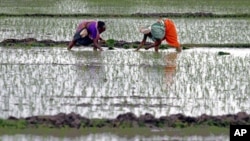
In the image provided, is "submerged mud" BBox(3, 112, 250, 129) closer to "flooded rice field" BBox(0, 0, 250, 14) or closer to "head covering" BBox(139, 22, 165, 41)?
"head covering" BBox(139, 22, 165, 41)

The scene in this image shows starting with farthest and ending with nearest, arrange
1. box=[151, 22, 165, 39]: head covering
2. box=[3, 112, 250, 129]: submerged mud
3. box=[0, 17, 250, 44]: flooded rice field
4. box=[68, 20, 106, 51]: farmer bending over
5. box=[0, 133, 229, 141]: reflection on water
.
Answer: box=[0, 17, 250, 44]: flooded rice field, box=[151, 22, 165, 39]: head covering, box=[68, 20, 106, 51]: farmer bending over, box=[3, 112, 250, 129]: submerged mud, box=[0, 133, 229, 141]: reflection on water

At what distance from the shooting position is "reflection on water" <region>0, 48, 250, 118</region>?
7.90m

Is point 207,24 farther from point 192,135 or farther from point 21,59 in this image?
point 192,135

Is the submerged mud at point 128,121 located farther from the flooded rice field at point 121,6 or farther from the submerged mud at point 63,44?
the flooded rice field at point 121,6

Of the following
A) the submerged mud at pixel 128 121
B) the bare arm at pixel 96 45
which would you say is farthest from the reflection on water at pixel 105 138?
the bare arm at pixel 96 45

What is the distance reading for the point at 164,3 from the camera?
2103cm

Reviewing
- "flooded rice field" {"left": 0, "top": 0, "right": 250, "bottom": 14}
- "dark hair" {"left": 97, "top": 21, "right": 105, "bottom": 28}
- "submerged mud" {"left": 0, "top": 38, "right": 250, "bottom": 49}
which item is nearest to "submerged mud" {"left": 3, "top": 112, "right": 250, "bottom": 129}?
"dark hair" {"left": 97, "top": 21, "right": 105, "bottom": 28}

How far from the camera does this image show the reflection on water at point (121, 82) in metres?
7.90

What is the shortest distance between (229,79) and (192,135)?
3.12 meters

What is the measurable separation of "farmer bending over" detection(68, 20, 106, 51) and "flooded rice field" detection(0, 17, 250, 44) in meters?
1.33

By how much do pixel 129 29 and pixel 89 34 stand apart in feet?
9.58

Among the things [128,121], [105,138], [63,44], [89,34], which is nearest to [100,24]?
[89,34]

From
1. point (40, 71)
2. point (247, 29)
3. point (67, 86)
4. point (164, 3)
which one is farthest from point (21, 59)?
point (164, 3)

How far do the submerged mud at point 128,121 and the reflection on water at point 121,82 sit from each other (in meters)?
0.42
